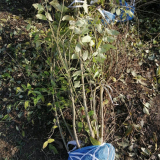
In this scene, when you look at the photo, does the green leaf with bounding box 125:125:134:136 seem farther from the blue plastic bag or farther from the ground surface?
the blue plastic bag

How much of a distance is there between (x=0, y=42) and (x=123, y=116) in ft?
5.04

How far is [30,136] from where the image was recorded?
1460mm

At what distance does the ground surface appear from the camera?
139 centimetres

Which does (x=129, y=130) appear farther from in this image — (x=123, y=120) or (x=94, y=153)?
(x=94, y=153)

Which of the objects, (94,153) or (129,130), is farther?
(129,130)

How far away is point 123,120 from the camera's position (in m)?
1.49

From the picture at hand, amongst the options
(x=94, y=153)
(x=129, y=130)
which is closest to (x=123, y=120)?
(x=129, y=130)

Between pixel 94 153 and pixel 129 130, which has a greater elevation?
pixel 94 153

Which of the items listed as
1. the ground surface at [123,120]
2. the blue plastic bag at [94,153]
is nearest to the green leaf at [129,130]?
the ground surface at [123,120]

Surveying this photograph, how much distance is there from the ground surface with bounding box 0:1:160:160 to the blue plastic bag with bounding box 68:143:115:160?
0.90ft

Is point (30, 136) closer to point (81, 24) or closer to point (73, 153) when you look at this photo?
point (73, 153)

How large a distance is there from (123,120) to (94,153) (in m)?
0.52

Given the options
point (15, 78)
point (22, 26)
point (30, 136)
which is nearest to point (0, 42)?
point (22, 26)

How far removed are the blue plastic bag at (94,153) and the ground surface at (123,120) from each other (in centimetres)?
28
